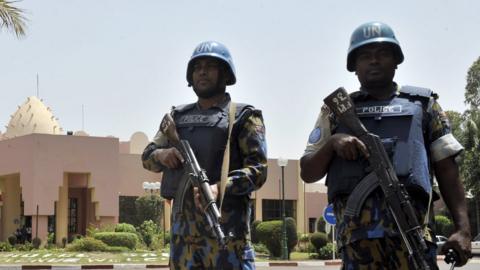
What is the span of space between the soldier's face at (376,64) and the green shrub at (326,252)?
19.8 m

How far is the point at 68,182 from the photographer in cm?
3186

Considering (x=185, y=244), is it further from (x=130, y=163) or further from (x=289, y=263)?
(x=130, y=163)

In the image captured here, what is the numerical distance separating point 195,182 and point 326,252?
64.8ft

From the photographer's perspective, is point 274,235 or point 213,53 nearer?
point 213,53

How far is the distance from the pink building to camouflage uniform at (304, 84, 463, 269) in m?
27.5

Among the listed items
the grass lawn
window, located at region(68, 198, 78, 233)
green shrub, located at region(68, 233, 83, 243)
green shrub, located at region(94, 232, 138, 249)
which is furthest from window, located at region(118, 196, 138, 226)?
the grass lawn

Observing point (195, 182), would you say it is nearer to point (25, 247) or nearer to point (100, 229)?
point (25, 247)

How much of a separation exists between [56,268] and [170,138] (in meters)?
14.7

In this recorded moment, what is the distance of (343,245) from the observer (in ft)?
10.3

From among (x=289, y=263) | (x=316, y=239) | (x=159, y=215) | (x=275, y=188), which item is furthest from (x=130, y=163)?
(x=289, y=263)

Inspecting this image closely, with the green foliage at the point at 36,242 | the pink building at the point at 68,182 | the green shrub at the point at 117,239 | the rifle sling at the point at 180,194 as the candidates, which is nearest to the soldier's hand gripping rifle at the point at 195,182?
the rifle sling at the point at 180,194

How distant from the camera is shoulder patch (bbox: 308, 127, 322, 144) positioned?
10.8 ft

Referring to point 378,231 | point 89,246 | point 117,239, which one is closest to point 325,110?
point 378,231

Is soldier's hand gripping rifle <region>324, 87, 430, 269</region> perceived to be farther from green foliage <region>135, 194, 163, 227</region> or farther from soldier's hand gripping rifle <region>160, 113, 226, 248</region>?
green foliage <region>135, 194, 163, 227</region>
